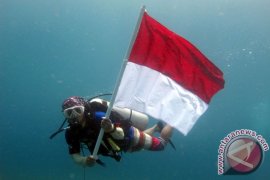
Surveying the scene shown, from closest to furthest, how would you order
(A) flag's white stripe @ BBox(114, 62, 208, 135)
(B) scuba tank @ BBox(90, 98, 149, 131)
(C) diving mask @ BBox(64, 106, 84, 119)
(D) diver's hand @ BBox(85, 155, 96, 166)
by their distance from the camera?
(A) flag's white stripe @ BBox(114, 62, 208, 135) < (D) diver's hand @ BBox(85, 155, 96, 166) < (C) diving mask @ BBox(64, 106, 84, 119) < (B) scuba tank @ BBox(90, 98, 149, 131)

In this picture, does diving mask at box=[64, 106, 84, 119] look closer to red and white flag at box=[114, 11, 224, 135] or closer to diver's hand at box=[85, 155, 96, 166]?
diver's hand at box=[85, 155, 96, 166]

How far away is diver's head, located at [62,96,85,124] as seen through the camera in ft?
17.7

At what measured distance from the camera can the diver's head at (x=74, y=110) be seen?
5406 millimetres

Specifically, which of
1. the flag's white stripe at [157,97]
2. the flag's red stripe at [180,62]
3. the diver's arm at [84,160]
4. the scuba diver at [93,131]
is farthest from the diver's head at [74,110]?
the flag's red stripe at [180,62]

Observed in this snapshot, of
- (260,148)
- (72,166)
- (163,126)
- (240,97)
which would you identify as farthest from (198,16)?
(163,126)

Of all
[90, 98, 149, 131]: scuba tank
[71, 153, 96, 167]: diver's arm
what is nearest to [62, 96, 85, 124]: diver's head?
[71, 153, 96, 167]: diver's arm

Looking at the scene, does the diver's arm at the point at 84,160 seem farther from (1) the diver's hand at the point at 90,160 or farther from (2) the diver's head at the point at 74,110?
(2) the diver's head at the point at 74,110

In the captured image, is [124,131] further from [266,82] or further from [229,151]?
[266,82]

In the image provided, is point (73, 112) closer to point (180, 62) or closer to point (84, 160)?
point (84, 160)

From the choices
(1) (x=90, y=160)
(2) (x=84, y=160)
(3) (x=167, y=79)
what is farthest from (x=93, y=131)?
(3) (x=167, y=79)

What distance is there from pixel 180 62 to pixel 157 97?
0.55 meters

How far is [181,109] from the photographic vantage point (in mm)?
4562

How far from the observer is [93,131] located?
18.6ft

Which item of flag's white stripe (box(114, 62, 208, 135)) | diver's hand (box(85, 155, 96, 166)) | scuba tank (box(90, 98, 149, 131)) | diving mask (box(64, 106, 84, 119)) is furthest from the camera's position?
scuba tank (box(90, 98, 149, 131))
